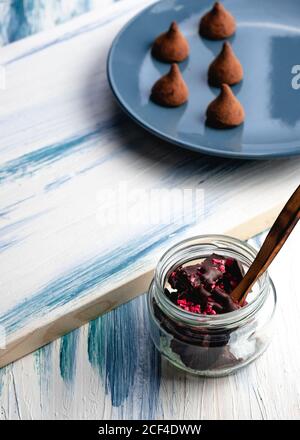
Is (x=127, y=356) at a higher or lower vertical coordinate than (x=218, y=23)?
lower

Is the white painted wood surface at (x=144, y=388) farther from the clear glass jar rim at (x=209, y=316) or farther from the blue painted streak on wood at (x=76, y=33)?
the blue painted streak on wood at (x=76, y=33)

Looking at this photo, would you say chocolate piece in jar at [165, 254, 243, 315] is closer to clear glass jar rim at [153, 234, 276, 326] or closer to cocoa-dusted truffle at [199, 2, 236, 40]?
clear glass jar rim at [153, 234, 276, 326]

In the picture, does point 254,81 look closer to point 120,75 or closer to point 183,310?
point 120,75

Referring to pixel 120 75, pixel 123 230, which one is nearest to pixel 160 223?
pixel 123 230

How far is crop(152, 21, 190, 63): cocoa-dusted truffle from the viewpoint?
1.16 m

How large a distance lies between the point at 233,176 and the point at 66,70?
1.23 ft

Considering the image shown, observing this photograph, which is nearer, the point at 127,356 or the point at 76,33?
the point at 127,356

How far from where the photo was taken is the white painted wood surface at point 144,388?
802 millimetres

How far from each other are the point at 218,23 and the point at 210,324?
0.62m

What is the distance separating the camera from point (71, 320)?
0.87 metres

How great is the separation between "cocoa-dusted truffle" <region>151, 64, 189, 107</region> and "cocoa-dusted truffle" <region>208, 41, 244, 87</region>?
0.06m

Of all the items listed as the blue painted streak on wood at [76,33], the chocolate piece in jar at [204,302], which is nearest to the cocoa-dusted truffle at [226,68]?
the blue painted streak on wood at [76,33]

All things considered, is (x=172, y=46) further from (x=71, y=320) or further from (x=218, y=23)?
(x=71, y=320)

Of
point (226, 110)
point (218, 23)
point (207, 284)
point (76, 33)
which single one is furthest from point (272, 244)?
point (76, 33)
